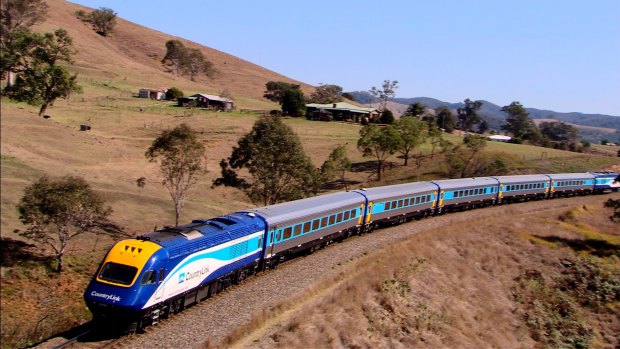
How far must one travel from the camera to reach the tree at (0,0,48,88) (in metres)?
65.9

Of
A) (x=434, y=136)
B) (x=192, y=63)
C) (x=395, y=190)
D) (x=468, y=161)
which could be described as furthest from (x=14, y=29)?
(x=192, y=63)

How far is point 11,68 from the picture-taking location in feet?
221

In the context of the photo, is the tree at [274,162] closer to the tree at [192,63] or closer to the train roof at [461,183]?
the train roof at [461,183]

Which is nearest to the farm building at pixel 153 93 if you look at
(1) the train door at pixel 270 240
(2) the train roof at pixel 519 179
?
(2) the train roof at pixel 519 179

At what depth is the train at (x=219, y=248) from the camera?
20.4 m

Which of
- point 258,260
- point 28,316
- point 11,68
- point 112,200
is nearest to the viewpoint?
point 28,316

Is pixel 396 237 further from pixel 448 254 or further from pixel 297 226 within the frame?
pixel 297 226

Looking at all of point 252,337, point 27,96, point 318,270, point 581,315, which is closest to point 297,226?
point 318,270

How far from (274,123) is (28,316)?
23.0m

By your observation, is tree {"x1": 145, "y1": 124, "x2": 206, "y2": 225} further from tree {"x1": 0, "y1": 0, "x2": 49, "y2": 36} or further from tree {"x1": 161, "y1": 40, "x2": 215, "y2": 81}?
tree {"x1": 161, "y1": 40, "x2": 215, "y2": 81}

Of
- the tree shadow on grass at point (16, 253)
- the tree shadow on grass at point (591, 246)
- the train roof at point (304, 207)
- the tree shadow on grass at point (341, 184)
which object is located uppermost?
the train roof at point (304, 207)

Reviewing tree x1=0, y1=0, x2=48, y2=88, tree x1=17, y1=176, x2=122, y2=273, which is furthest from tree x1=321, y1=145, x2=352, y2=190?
tree x1=0, y1=0, x2=48, y2=88

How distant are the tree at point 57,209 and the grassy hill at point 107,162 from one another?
117cm

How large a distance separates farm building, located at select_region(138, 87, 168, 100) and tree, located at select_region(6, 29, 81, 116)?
52.5 meters
